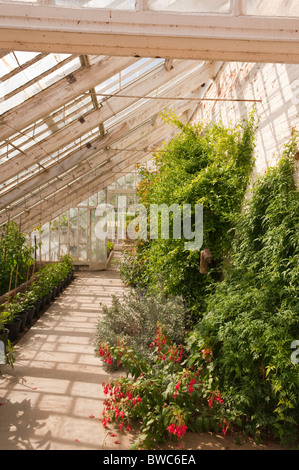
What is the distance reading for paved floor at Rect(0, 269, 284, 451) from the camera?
8.79 ft

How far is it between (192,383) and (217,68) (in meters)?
5.32

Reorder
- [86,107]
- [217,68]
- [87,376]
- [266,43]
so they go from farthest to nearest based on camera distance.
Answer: [217,68] → [86,107] → [87,376] → [266,43]

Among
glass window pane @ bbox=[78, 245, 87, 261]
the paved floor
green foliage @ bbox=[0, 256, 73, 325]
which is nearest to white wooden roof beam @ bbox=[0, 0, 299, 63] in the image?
the paved floor

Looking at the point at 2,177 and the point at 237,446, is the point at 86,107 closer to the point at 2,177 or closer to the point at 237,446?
the point at 2,177

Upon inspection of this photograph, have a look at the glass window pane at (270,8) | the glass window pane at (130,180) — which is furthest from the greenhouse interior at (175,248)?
the glass window pane at (130,180)

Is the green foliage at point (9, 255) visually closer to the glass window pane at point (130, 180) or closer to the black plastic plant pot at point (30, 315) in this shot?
the black plastic plant pot at point (30, 315)

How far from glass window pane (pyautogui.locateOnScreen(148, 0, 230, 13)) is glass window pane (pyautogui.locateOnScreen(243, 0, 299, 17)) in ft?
0.38

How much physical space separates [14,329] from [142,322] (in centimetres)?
182

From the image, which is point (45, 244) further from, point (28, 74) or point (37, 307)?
point (28, 74)

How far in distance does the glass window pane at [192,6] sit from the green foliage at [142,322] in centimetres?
292

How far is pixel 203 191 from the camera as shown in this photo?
431 centimetres

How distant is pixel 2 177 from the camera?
498cm

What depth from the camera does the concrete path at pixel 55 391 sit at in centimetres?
272
